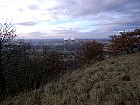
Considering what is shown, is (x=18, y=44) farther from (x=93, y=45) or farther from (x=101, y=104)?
(x=93, y=45)

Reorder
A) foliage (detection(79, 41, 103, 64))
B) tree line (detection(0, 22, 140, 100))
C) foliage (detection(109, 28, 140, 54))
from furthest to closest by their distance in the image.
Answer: foliage (detection(79, 41, 103, 64)) < foliage (detection(109, 28, 140, 54)) < tree line (detection(0, 22, 140, 100))

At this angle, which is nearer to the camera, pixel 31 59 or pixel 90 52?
pixel 31 59

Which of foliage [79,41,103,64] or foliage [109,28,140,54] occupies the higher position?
foliage [109,28,140,54]

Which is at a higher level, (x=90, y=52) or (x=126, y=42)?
(x=126, y=42)

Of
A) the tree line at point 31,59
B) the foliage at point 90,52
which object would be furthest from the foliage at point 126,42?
the foliage at point 90,52

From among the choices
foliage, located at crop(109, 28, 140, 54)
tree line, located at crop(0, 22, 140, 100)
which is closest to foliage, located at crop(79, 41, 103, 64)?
tree line, located at crop(0, 22, 140, 100)

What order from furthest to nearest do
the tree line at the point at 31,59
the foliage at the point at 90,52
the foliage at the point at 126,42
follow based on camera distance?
the foliage at the point at 90,52, the foliage at the point at 126,42, the tree line at the point at 31,59

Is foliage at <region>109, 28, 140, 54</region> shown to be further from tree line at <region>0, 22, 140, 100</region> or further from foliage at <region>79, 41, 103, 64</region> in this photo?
foliage at <region>79, 41, 103, 64</region>

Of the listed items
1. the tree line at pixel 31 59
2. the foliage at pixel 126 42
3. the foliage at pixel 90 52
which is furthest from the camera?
the foliage at pixel 90 52

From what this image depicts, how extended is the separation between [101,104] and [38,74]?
31.1 meters

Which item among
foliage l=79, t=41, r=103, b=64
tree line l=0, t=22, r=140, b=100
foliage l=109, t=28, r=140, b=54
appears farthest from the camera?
foliage l=79, t=41, r=103, b=64

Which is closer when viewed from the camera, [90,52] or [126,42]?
[126,42]

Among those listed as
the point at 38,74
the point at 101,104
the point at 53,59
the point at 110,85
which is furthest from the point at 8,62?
the point at 53,59

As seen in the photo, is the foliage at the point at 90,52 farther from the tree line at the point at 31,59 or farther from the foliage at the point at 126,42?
the foliage at the point at 126,42
